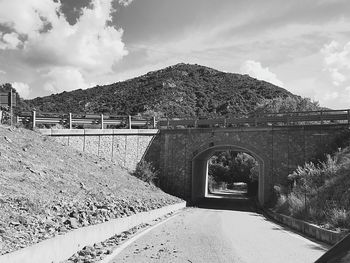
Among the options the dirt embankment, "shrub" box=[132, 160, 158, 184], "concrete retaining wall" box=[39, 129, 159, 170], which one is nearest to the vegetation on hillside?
the dirt embankment

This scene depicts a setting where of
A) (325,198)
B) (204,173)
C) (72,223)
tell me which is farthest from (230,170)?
(72,223)

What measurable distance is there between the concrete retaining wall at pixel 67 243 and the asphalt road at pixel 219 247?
89 cm

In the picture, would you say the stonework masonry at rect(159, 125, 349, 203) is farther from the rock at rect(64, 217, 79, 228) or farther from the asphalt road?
the rock at rect(64, 217, 79, 228)

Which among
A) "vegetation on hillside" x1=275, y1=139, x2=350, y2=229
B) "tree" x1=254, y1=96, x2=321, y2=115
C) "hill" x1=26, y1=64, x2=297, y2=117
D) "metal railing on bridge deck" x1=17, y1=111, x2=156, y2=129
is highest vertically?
"hill" x1=26, y1=64, x2=297, y2=117

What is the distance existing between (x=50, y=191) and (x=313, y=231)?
27.5ft

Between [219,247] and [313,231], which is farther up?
[219,247]

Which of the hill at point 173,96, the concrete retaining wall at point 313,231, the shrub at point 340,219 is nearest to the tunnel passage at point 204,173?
the concrete retaining wall at point 313,231

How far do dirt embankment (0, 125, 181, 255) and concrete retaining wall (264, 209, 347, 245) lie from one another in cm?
609

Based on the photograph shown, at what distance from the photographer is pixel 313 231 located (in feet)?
42.1

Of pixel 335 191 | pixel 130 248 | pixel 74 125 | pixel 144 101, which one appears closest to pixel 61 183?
pixel 130 248

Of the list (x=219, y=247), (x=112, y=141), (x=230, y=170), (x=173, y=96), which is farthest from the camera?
(x=173, y=96)

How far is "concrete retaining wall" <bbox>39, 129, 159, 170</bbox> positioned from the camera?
2450 centimetres

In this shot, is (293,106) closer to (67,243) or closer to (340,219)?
(340,219)

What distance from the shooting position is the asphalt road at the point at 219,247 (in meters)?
8.74
